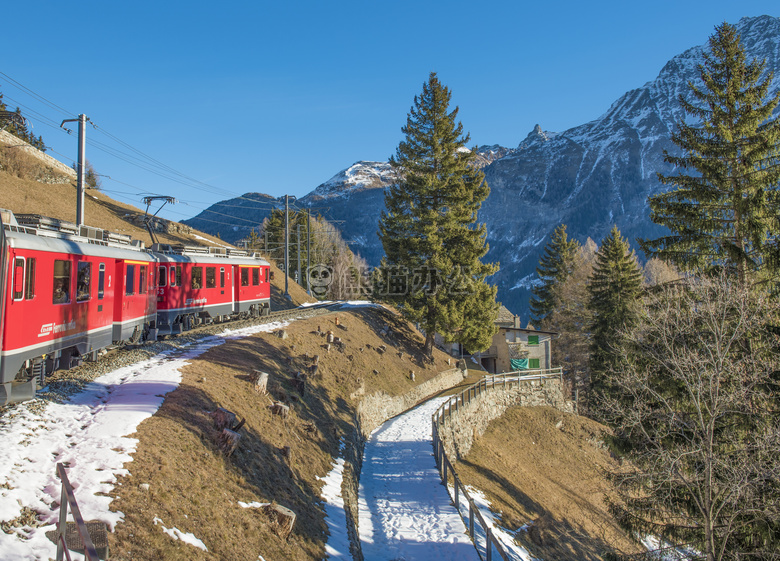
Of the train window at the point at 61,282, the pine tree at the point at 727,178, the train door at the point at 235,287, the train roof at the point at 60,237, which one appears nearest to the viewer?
the train roof at the point at 60,237

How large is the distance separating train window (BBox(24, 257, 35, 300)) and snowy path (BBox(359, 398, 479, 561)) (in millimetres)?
9756

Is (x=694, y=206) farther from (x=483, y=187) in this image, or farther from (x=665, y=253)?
(x=483, y=187)

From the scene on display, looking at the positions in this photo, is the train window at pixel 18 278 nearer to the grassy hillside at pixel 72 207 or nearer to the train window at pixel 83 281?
the train window at pixel 83 281

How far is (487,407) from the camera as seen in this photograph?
2792cm

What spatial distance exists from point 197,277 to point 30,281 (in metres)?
12.9

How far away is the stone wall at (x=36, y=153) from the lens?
44.3 m

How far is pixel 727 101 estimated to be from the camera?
1397 centimetres

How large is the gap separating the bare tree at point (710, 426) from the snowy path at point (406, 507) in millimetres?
4953

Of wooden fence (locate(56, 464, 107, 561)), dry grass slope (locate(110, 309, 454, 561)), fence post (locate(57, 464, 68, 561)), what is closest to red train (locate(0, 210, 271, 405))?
dry grass slope (locate(110, 309, 454, 561))

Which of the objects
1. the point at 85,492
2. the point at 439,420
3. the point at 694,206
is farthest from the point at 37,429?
the point at 694,206

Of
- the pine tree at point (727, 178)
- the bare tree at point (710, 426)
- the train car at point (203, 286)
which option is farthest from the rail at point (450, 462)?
the train car at point (203, 286)

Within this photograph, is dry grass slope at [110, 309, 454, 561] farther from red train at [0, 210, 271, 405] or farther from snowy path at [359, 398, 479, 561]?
red train at [0, 210, 271, 405]

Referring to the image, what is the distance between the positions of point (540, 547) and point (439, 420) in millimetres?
6197

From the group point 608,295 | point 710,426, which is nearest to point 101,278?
point 710,426
